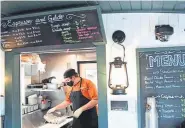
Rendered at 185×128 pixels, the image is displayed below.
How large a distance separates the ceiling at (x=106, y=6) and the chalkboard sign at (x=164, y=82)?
15.8 inches

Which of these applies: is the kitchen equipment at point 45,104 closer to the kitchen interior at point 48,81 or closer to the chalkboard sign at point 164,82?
the kitchen interior at point 48,81

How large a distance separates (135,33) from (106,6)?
1.32 ft

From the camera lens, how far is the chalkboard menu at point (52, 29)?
2.30m

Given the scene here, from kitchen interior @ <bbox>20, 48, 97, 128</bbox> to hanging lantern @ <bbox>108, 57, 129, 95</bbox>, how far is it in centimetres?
144

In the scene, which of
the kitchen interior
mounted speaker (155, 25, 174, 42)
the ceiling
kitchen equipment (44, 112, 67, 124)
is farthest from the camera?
the kitchen interior

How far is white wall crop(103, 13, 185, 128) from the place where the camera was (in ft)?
7.89

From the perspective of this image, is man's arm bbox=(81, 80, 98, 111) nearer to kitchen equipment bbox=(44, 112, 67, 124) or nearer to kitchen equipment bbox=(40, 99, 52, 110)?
kitchen equipment bbox=(44, 112, 67, 124)

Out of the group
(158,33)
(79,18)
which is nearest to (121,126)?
(158,33)

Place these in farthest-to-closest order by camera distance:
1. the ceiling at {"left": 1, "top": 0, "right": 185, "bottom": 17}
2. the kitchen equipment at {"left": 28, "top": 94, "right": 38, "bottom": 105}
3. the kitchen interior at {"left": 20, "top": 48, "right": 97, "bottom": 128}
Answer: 1. the kitchen equipment at {"left": 28, "top": 94, "right": 38, "bottom": 105}
2. the kitchen interior at {"left": 20, "top": 48, "right": 97, "bottom": 128}
3. the ceiling at {"left": 1, "top": 0, "right": 185, "bottom": 17}

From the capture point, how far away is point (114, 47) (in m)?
2.47

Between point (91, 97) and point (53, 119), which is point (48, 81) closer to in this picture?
point (53, 119)

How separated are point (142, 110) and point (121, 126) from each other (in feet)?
0.86

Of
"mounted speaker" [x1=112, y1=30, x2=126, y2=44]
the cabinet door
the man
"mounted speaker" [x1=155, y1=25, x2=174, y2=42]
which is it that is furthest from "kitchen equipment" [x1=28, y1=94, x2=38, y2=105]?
"mounted speaker" [x1=155, y1=25, x2=174, y2=42]

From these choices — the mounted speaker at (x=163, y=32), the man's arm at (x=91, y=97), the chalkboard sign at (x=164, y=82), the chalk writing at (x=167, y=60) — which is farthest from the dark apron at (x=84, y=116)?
the mounted speaker at (x=163, y=32)
